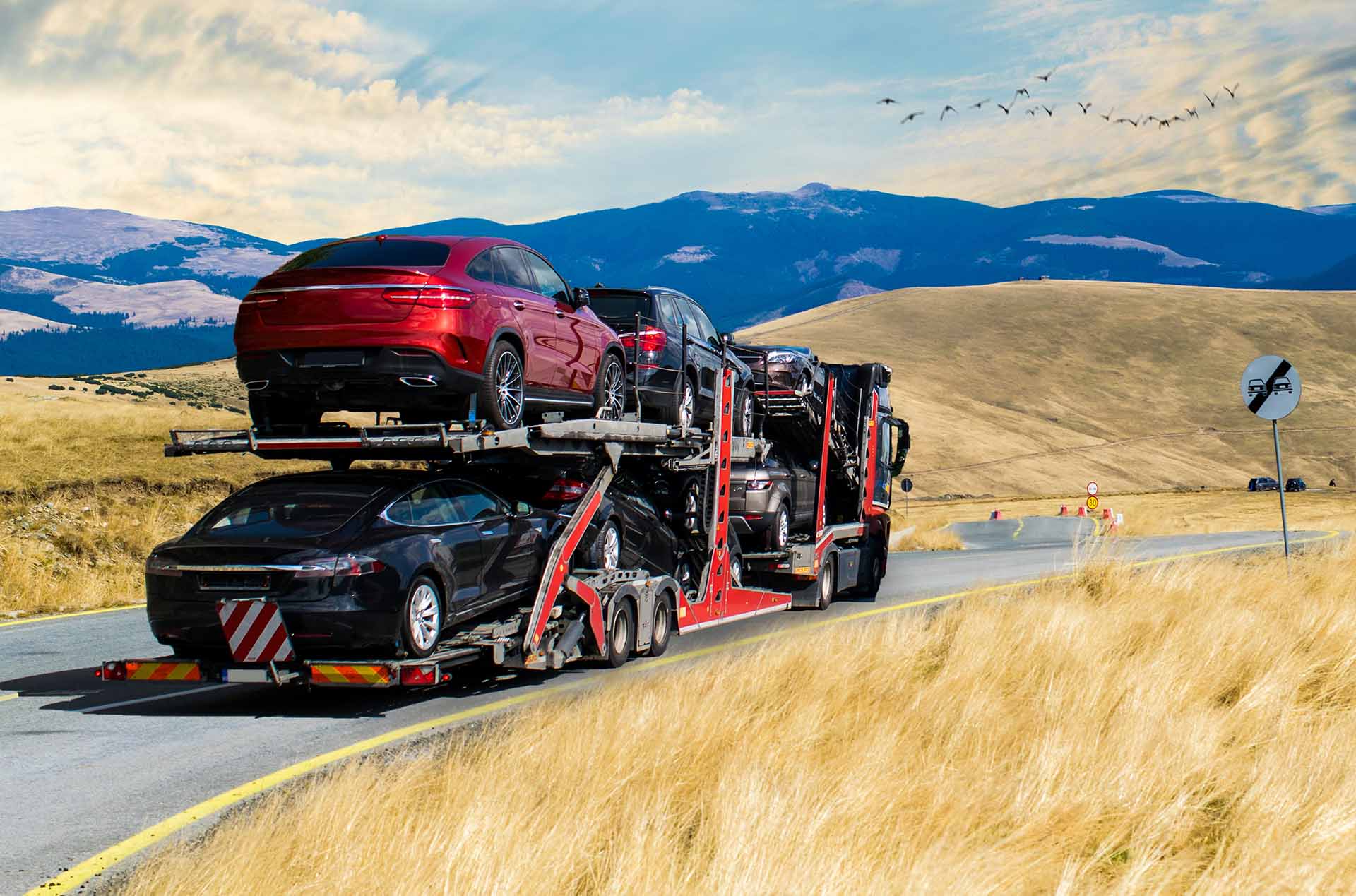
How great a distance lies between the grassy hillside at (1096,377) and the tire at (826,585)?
218 ft

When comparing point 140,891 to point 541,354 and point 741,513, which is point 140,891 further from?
point 741,513

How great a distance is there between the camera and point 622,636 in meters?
10.5

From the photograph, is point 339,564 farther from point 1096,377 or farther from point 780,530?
point 1096,377

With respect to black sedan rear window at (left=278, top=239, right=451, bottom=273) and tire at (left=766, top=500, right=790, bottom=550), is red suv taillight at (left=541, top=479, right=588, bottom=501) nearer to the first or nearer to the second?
black sedan rear window at (left=278, top=239, right=451, bottom=273)

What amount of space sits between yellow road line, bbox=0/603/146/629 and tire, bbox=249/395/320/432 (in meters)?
6.14

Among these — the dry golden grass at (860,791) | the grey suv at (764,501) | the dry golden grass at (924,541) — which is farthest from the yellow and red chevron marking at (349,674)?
the dry golden grass at (924,541)

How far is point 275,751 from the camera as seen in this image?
763 centimetres

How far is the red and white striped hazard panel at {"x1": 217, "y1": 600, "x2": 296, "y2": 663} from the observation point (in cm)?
789

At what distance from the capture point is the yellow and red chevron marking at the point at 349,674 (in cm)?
784

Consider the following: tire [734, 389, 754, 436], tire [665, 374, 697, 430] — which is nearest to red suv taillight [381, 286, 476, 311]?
tire [665, 374, 697, 430]

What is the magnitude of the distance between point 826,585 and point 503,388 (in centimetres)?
732

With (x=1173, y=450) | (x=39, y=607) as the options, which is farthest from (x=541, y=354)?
(x=1173, y=450)

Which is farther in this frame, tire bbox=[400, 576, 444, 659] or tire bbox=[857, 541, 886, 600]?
tire bbox=[857, 541, 886, 600]

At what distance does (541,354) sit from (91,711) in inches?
162
